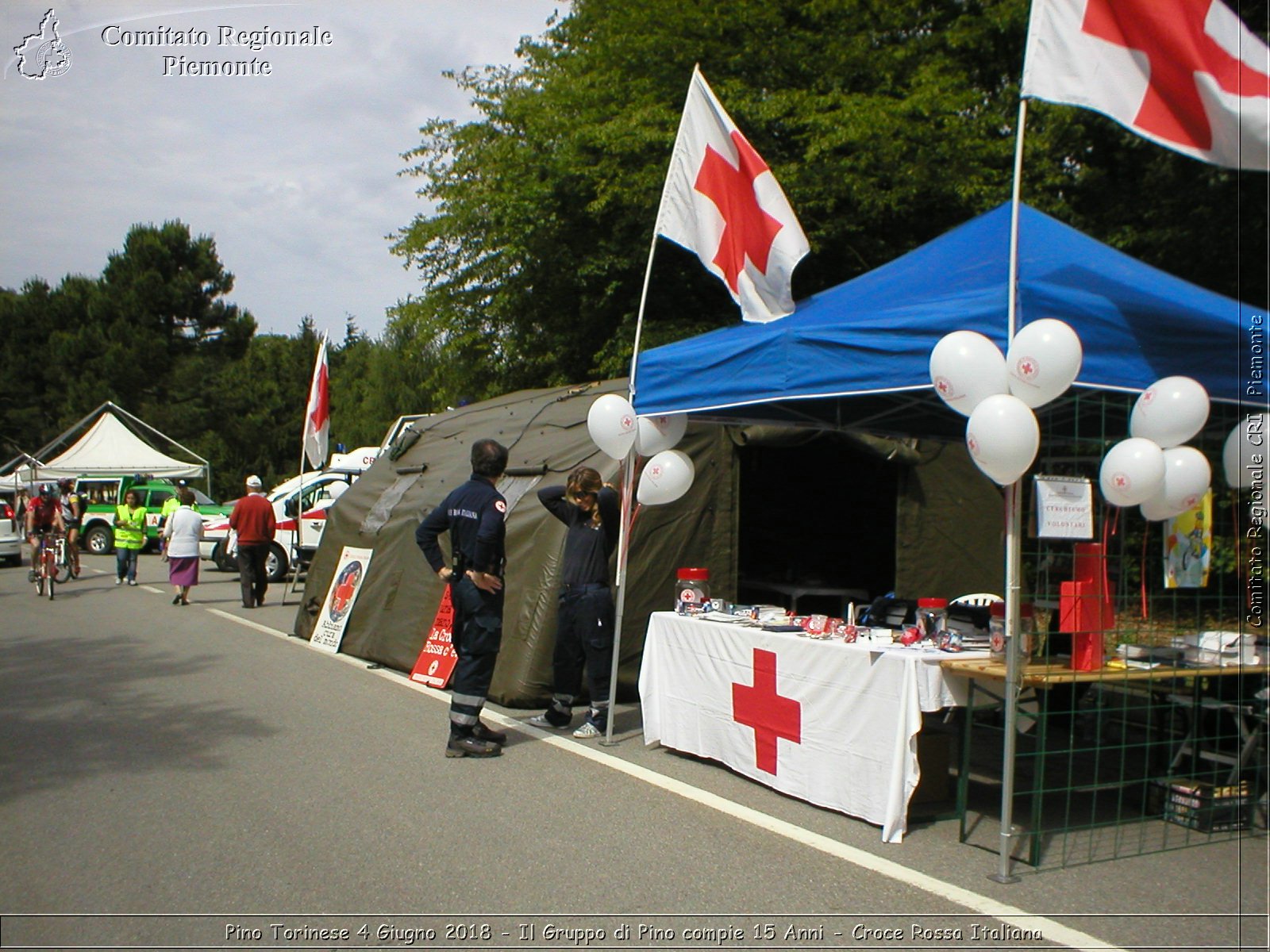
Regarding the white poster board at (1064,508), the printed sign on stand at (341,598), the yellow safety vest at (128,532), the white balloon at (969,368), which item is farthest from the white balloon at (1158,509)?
the yellow safety vest at (128,532)

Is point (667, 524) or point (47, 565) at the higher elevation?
point (667, 524)

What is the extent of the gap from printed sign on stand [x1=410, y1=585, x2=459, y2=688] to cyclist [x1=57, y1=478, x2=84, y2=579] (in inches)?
470

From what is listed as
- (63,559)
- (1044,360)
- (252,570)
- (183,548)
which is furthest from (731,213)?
(63,559)

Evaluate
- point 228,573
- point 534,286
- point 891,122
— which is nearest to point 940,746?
point 891,122

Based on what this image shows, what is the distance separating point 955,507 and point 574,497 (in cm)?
486

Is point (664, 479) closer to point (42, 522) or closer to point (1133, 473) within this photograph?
point (1133, 473)

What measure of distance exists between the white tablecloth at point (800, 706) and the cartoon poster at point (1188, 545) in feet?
4.20

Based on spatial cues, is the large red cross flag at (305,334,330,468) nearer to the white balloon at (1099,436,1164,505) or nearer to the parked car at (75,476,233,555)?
the white balloon at (1099,436,1164,505)

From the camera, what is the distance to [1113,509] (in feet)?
18.7

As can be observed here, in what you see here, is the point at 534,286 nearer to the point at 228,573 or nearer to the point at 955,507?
the point at 228,573

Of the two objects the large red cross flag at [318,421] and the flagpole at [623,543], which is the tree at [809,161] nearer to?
the large red cross flag at [318,421]

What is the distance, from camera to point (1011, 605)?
4.69 m

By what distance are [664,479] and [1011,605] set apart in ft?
9.54

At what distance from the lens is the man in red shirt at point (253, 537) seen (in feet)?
48.3
